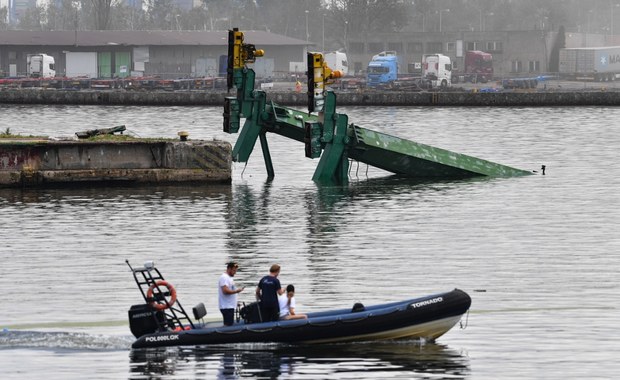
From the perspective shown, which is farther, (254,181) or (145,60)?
(145,60)

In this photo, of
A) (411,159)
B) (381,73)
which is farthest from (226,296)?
(381,73)

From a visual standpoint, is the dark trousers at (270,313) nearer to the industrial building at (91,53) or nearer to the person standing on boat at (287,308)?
the person standing on boat at (287,308)

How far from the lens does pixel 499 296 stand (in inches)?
1603

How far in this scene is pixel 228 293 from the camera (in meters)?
33.7

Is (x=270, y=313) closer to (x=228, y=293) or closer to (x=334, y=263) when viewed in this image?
(x=228, y=293)

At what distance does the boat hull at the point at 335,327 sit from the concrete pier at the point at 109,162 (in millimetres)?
34353

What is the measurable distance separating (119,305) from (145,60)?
531 feet

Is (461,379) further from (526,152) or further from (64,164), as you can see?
(526,152)

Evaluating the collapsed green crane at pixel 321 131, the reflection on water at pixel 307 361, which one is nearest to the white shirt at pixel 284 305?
the reflection on water at pixel 307 361

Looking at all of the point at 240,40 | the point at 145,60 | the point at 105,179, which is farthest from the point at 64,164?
the point at 145,60

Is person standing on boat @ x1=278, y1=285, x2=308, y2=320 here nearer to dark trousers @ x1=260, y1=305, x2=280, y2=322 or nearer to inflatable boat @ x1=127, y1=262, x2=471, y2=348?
A: dark trousers @ x1=260, y1=305, x2=280, y2=322

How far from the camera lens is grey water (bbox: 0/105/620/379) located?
109 feet

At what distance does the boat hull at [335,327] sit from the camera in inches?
1324

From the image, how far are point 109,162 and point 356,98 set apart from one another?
91.1 metres
